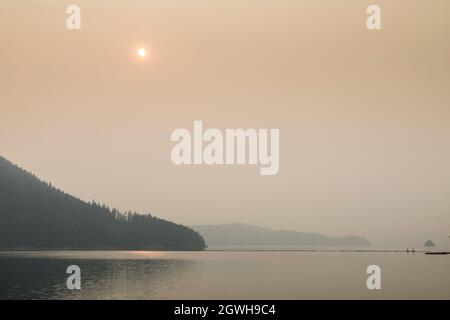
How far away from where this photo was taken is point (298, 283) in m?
118

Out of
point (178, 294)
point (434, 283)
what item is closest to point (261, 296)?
point (178, 294)

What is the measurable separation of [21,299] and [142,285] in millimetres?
32783
